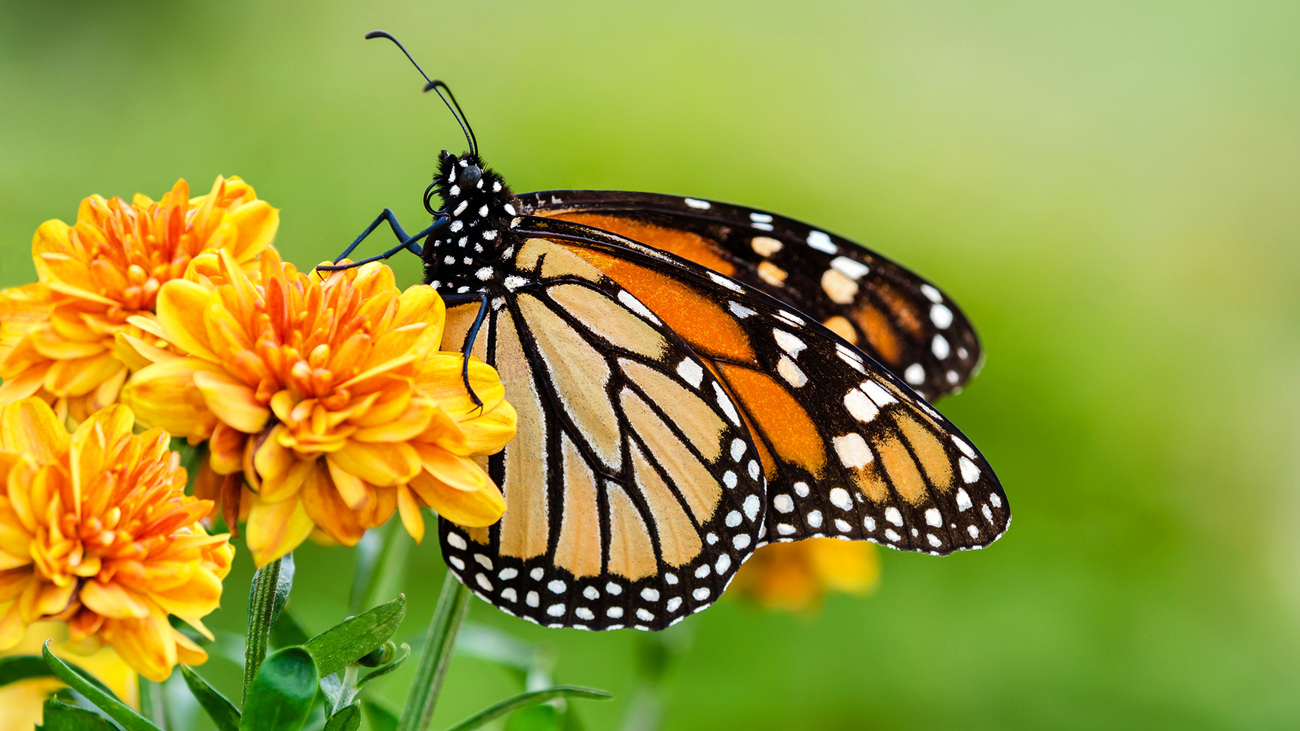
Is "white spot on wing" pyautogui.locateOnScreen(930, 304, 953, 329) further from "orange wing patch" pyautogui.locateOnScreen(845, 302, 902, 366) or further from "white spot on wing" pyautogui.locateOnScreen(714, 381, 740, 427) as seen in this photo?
"white spot on wing" pyautogui.locateOnScreen(714, 381, 740, 427)

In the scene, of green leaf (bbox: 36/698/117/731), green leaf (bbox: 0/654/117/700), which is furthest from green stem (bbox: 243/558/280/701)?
green leaf (bbox: 0/654/117/700)

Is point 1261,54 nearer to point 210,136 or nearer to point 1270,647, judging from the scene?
point 1270,647

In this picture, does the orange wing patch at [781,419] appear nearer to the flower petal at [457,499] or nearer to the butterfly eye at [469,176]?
→ the butterfly eye at [469,176]

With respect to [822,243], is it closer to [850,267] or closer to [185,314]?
[850,267]

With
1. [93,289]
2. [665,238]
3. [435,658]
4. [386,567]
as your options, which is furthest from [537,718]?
[665,238]

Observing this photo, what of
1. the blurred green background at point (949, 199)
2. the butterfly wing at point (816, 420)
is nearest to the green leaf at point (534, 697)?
the butterfly wing at point (816, 420)

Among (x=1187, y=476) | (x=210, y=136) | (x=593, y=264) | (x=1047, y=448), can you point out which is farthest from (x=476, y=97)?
(x=1187, y=476)
